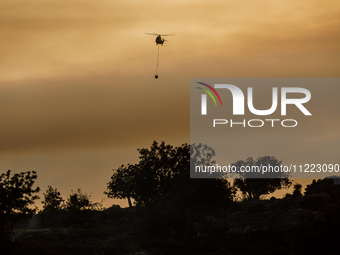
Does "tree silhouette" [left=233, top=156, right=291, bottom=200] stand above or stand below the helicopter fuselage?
below

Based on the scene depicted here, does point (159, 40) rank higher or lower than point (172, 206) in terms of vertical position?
higher

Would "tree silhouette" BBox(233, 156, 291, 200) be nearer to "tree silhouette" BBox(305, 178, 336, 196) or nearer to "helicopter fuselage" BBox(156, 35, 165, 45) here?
"tree silhouette" BBox(305, 178, 336, 196)

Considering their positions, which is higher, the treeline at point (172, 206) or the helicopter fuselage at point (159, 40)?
the helicopter fuselage at point (159, 40)

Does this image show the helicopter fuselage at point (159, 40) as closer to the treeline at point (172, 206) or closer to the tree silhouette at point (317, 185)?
the treeline at point (172, 206)

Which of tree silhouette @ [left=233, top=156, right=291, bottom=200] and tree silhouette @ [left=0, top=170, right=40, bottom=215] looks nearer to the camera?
tree silhouette @ [left=0, top=170, right=40, bottom=215]

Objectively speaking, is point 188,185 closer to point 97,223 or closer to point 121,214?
point 97,223

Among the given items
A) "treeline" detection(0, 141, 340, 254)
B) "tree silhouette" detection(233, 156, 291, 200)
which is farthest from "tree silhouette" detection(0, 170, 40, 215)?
"tree silhouette" detection(233, 156, 291, 200)

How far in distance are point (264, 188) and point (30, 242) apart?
85.2m

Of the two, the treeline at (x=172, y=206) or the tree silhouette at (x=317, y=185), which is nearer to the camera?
the treeline at (x=172, y=206)

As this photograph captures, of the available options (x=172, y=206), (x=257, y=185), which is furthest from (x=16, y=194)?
(x=257, y=185)

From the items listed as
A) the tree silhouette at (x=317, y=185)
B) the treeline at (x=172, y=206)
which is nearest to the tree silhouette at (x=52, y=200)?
the treeline at (x=172, y=206)

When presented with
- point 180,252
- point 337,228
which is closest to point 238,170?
point 180,252

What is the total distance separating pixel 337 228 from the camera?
211 ft

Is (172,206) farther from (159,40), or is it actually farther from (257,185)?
(257,185)
